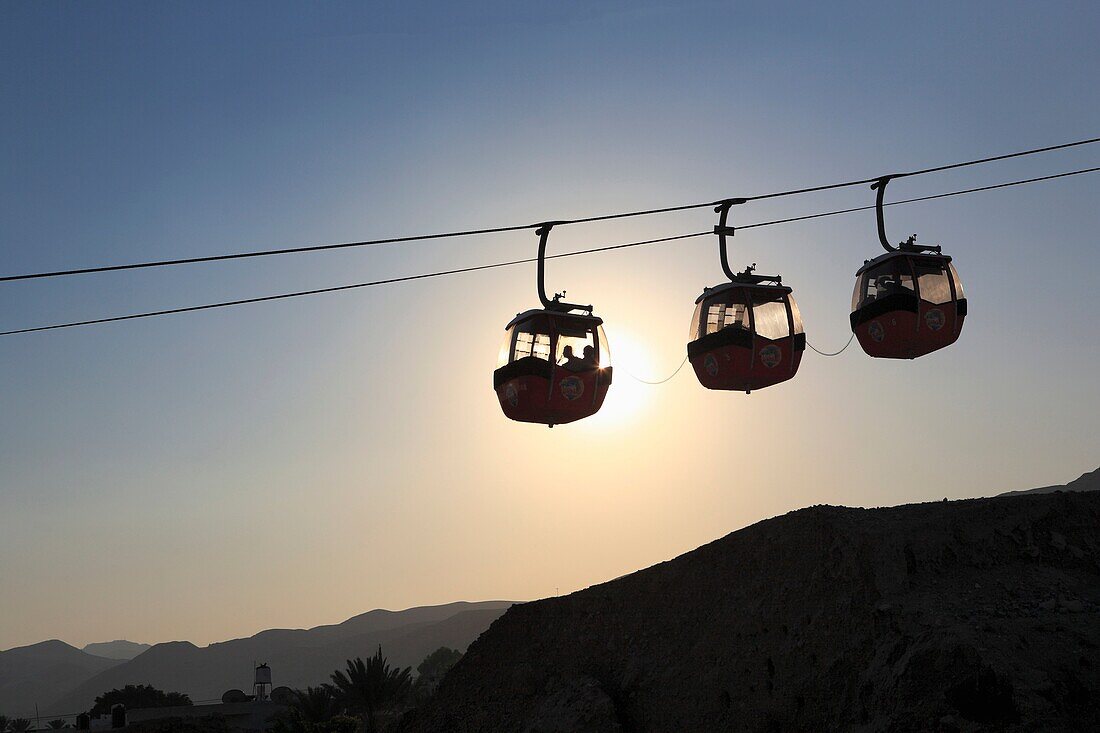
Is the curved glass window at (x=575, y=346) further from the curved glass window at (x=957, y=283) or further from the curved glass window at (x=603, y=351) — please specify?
the curved glass window at (x=957, y=283)

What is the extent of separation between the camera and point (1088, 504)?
88.3ft

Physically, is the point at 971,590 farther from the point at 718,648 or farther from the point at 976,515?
the point at 718,648

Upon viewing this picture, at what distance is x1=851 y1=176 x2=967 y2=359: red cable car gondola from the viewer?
19.6 m

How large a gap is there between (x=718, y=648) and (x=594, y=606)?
7169 mm

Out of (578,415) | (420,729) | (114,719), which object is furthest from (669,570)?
(114,719)

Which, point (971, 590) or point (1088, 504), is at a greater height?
point (1088, 504)

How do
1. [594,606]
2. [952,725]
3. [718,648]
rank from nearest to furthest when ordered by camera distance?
[952,725], [718,648], [594,606]

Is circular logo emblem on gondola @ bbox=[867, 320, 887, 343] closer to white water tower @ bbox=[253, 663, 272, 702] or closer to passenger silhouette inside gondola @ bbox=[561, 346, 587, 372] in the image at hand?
passenger silhouette inside gondola @ bbox=[561, 346, 587, 372]

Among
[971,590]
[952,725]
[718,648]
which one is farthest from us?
[718,648]

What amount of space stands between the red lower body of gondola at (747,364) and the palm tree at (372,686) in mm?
42134

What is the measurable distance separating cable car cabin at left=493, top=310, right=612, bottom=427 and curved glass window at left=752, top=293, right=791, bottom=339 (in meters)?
2.88

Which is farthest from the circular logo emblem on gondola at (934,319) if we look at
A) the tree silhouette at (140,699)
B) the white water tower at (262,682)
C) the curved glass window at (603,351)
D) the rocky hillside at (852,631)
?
the tree silhouette at (140,699)

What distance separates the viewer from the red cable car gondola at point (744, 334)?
1930 cm

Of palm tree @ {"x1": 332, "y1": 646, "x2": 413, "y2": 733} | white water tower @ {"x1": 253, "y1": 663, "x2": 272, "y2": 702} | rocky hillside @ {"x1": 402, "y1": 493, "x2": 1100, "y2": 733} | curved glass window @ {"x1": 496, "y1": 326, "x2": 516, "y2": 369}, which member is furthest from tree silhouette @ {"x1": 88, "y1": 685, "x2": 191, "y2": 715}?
curved glass window @ {"x1": 496, "y1": 326, "x2": 516, "y2": 369}
